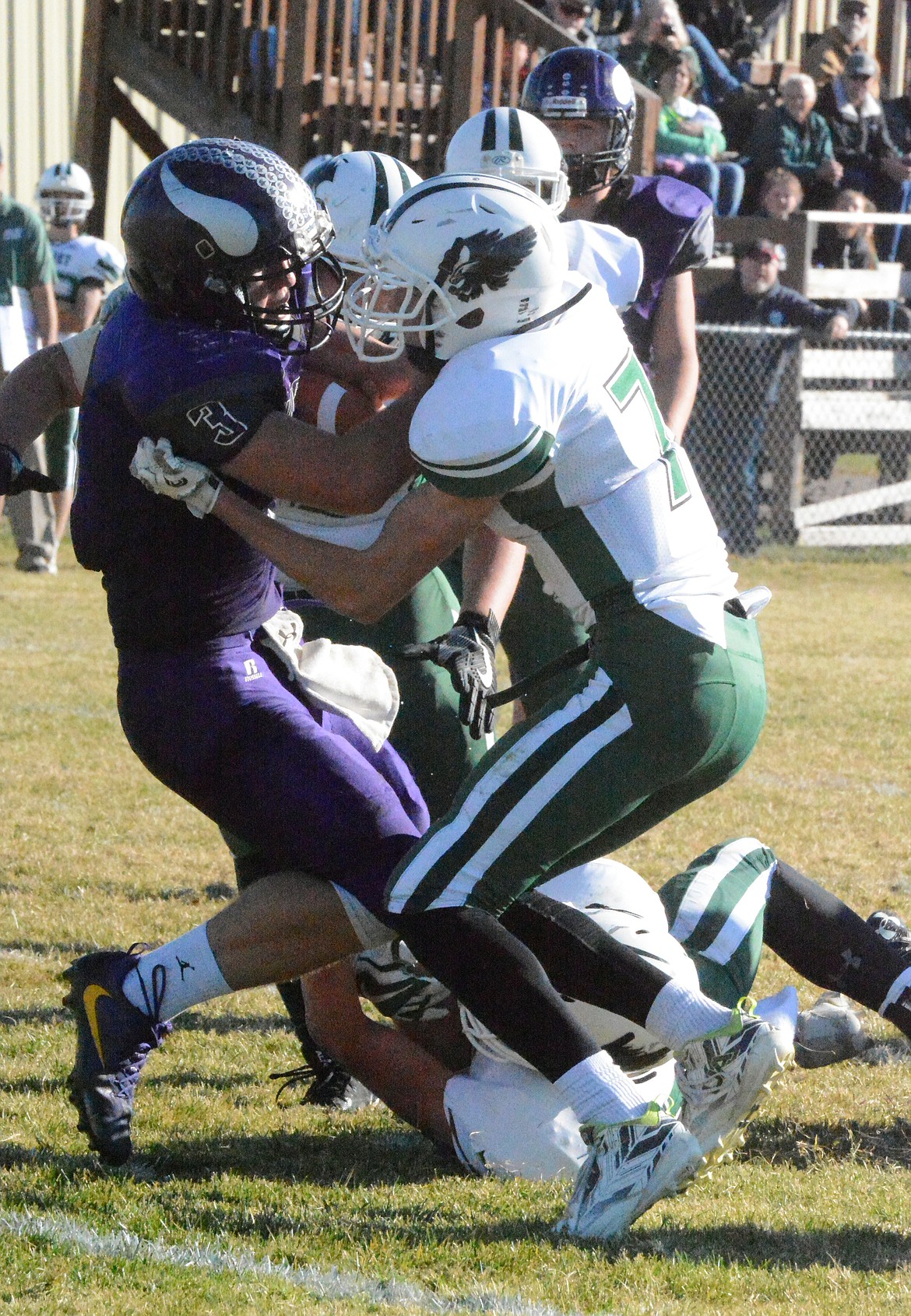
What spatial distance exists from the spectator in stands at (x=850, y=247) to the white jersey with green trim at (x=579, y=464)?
31.1ft

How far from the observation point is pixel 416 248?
2.65m

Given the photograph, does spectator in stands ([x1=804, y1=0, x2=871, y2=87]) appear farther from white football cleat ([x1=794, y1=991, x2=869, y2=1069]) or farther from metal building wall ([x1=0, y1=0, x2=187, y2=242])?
white football cleat ([x1=794, y1=991, x2=869, y2=1069])

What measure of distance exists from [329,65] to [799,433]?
372 centimetres

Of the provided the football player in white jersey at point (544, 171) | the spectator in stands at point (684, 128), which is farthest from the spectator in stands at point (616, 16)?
the football player in white jersey at point (544, 171)

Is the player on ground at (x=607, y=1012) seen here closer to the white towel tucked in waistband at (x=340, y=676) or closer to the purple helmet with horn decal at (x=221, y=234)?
the white towel tucked in waistband at (x=340, y=676)

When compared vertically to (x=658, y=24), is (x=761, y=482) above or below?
below

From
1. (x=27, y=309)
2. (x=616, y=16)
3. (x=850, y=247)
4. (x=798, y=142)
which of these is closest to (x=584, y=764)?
(x=27, y=309)

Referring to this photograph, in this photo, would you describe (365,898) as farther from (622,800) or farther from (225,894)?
(225,894)

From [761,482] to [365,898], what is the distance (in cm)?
884

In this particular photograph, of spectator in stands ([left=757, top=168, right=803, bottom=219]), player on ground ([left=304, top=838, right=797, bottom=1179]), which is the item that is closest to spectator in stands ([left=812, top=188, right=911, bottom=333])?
spectator in stands ([left=757, top=168, right=803, bottom=219])

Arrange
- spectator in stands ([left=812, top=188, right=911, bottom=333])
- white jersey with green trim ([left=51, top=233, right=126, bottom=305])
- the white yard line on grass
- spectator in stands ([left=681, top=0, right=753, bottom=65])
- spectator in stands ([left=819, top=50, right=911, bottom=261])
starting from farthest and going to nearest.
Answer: spectator in stands ([left=681, top=0, right=753, bottom=65]) < spectator in stands ([left=819, top=50, right=911, bottom=261]) < spectator in stands ([left=812, top=188, right=911, bottom=333]) < white jersey with green trim ([left=51, top=233, right=126, bottom=305]) < the white yard line on grass

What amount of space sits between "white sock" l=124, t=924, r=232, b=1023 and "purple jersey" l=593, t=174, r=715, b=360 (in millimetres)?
2121

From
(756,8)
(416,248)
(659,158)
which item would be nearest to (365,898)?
(416,248)

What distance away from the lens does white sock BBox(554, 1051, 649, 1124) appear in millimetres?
2650
